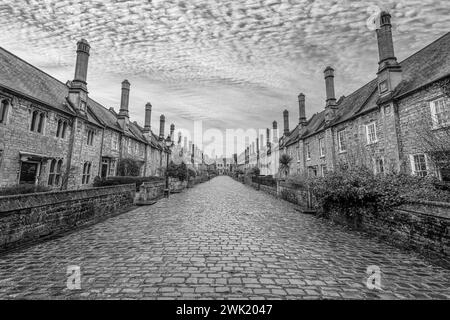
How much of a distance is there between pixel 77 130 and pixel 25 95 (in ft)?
16.8

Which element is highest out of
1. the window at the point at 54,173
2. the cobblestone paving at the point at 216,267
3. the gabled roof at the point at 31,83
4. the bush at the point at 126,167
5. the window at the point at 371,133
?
the gabled roof at the point at 31,83

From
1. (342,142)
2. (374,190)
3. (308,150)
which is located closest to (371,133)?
(342,142)

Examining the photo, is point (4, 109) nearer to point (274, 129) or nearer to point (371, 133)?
point (371, 133)

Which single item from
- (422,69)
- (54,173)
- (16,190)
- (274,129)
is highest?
(274,129)

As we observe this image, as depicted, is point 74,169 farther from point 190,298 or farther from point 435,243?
point 435,243

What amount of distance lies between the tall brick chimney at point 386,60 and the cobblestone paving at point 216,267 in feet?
47.0

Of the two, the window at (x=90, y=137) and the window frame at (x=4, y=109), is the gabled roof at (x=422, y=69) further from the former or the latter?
the window frame at (x=4, y=109)

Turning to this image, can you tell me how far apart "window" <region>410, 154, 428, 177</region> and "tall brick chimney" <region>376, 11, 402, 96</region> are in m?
5.35

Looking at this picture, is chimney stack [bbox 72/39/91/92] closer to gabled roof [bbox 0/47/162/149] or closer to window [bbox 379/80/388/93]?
gabled roof [bbox 0/47/162/149]

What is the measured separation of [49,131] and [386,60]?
86.0ft

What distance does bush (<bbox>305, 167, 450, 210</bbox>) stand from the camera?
6504mm

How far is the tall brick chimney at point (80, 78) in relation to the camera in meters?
18.9

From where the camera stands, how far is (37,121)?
15062 millimetres

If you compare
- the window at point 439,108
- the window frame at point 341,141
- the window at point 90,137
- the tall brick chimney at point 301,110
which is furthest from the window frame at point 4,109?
the tall brick chimney at point 301,110
